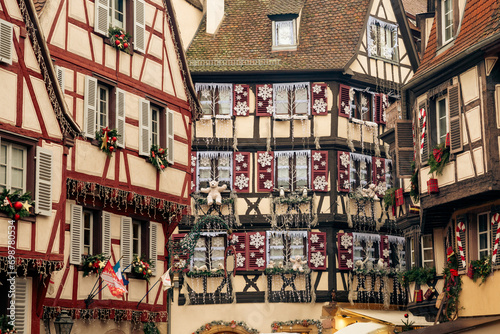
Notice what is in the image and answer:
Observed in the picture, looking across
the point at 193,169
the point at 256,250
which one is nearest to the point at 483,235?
the point at 256,250

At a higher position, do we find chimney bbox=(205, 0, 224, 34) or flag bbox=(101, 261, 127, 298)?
chimney bbox=(205, 0, 224, 34)

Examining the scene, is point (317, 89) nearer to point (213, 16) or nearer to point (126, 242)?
point (213, 16)

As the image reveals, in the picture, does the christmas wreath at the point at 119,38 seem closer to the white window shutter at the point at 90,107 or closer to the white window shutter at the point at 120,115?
the white window shutter at the point at 120,115

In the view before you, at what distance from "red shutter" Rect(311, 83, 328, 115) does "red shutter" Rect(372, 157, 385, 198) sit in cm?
264

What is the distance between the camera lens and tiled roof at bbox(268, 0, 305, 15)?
38.0 meters

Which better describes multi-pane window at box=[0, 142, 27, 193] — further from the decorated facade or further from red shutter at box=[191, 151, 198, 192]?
red shutter at box=[191, 151, 198, 192]

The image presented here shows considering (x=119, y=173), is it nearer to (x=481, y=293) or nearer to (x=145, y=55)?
(x=145, y=55)

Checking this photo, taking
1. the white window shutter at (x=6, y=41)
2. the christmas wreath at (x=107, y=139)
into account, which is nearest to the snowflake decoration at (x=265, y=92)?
the christmas wreath at (x=107, y=139)

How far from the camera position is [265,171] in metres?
36.3

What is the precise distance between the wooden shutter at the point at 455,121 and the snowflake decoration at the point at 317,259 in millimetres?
11709

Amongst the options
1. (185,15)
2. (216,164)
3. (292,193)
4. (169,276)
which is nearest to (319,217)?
(292,193)

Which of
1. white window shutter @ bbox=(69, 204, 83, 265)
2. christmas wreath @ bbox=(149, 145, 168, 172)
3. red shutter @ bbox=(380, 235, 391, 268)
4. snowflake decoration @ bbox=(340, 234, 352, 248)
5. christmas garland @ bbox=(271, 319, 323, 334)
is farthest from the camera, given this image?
red shutter @ bbox=(380, 235, 391, 268)

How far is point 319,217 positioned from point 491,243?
39.2 feet

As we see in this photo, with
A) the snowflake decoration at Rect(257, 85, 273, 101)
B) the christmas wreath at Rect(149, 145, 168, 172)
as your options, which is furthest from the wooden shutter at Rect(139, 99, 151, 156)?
the snowflake decoration at Rect(257, 85, 273, 101)
